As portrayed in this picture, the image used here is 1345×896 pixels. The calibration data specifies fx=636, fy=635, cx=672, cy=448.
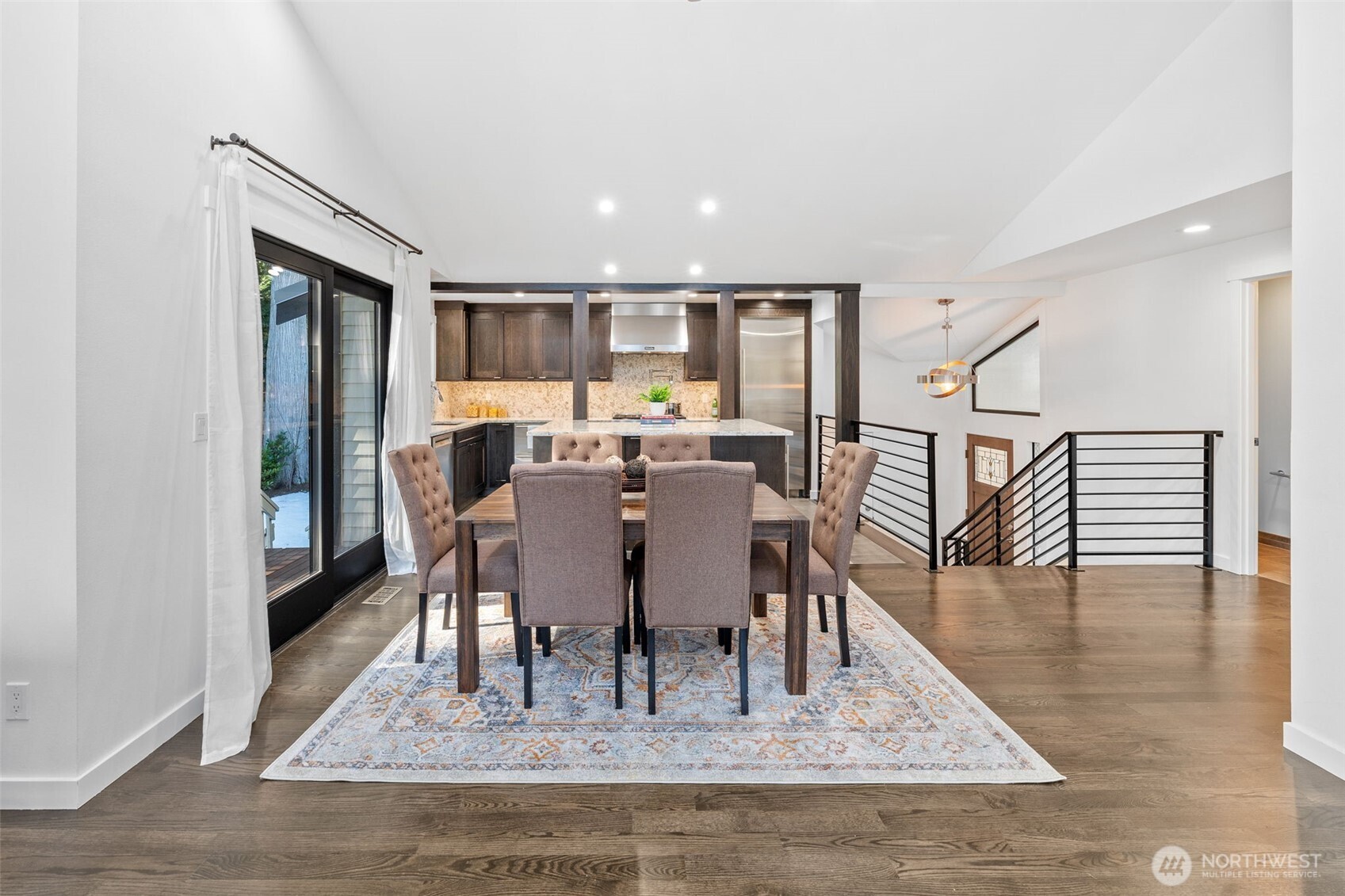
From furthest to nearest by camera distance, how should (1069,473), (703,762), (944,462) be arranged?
(944,462) → (1069,473) → (703,762)

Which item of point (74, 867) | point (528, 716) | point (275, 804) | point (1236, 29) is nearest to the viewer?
point (74, 867)

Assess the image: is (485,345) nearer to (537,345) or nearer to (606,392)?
(537,345)

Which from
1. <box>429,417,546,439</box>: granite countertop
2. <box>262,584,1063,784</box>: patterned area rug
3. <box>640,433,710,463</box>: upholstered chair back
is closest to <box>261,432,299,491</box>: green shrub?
<box>262,584,1063,784</box>: patterned area rug

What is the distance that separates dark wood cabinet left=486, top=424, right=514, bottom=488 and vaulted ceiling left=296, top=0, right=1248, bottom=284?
2.66 meters

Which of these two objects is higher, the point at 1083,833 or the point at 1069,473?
the point at 1069,473

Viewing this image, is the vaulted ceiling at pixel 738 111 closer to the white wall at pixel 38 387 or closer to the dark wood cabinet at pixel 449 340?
the white wall at pixel 38 387

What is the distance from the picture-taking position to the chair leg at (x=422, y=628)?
9.01ft

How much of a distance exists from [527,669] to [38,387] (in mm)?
1705

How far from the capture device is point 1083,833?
1.74 metres

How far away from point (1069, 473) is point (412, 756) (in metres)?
4.45

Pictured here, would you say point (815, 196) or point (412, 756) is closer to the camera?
point (412, 756)

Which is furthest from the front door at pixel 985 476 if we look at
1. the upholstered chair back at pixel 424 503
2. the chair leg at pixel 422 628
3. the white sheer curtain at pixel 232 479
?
the white sheer curtain at pixel 232 479

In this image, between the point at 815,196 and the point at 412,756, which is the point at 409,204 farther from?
the point at 412,756

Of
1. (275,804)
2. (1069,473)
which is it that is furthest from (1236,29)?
(275,804)
